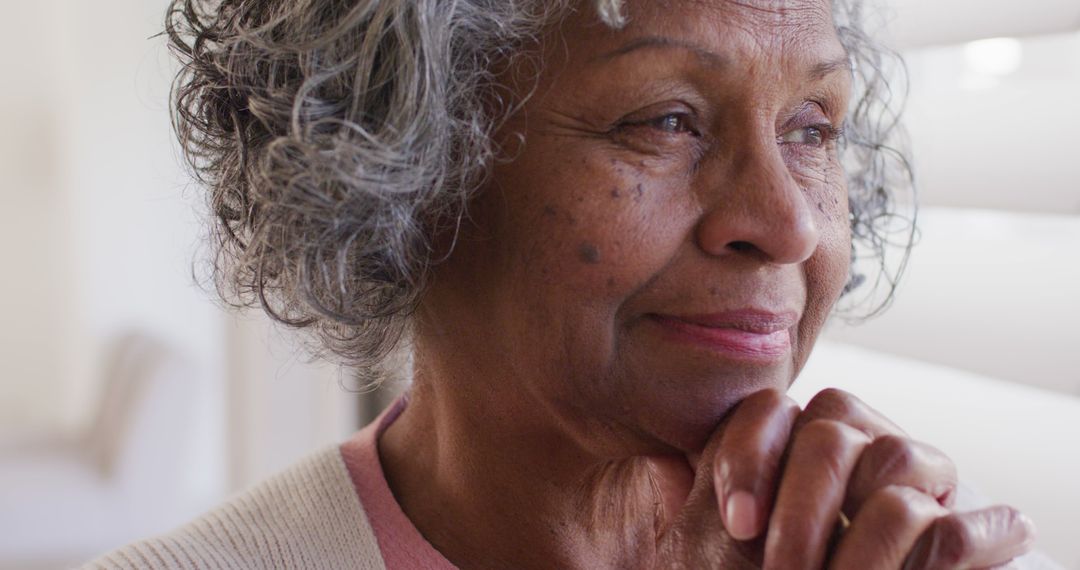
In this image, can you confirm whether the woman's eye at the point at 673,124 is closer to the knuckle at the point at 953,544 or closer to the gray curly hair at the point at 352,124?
the gray curly hair at the point at 352,124

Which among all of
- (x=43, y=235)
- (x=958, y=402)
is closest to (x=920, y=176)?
(x=958, y=402)

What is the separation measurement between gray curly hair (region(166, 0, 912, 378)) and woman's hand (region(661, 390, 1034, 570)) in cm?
45

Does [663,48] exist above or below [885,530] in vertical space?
above

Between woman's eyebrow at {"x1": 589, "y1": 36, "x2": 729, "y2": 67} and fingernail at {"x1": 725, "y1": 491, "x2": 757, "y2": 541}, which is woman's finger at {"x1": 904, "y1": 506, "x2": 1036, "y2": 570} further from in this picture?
woman's eyebrow at {"x1": 589, "y1": 36, "x2": 729, "y2": 67}

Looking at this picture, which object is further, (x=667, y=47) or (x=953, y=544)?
(x=667, y=47)

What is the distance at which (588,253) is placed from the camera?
3.98ft

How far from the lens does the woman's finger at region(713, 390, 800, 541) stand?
1070 millimetres

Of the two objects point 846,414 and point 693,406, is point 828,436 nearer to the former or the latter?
point 846,414

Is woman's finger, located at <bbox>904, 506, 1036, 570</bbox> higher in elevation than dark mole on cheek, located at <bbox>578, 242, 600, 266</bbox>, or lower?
lower

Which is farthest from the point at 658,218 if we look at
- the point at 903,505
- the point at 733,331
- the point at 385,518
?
the point at 385,518

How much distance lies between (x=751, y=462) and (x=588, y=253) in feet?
0.96

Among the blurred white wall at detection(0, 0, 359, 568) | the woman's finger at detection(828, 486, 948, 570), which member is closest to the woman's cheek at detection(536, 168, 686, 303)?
the woman's finger at detection(828, 486, 948, 570)

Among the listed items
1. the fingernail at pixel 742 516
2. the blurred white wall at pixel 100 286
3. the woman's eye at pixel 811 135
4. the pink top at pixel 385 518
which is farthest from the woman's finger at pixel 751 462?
the blurred white wall at pixel 100 286

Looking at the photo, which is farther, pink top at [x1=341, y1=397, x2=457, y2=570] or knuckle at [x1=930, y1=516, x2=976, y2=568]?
pink top at [x1=341, y1=397, x2=457, y2=570]
